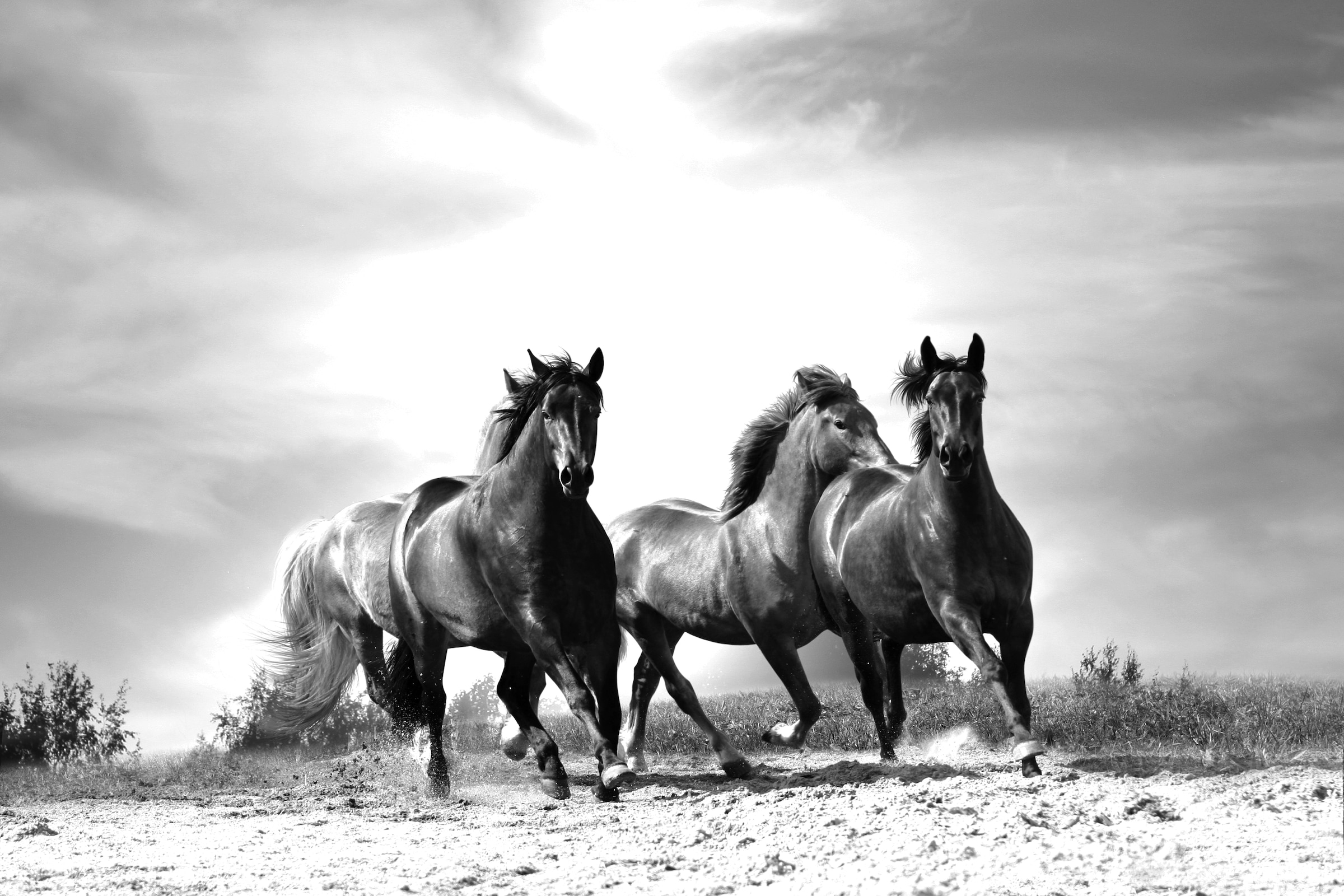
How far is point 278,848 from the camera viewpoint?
269 inches

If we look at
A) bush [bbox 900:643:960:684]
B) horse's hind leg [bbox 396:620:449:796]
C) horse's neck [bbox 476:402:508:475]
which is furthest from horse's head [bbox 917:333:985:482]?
bush [bbox 900:643:960:684]

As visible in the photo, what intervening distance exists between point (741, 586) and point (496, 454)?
6.41ft

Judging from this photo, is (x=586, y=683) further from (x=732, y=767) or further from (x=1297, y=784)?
(x=1297, y=784)

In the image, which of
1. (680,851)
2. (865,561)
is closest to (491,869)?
(680,851)

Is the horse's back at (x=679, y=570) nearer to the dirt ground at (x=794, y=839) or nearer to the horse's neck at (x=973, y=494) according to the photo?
the dirt ground at (x=794, y=839)

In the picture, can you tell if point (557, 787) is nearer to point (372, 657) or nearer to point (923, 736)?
point (372, 657)

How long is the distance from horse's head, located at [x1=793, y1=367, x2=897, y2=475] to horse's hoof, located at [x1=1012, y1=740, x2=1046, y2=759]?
257 cm

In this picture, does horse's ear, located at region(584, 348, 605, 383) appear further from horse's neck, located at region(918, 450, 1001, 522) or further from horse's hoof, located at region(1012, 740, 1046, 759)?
horse's hoof, located at region(1012, 740, 1046, 759)

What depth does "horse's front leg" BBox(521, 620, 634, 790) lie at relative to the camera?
7289mm

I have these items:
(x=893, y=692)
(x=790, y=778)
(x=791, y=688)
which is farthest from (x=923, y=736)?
(x=790, y=778)

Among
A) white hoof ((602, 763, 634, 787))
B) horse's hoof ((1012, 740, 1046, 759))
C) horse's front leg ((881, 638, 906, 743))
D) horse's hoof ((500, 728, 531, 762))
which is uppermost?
horse's front leg ((881, 638, 906, 743))

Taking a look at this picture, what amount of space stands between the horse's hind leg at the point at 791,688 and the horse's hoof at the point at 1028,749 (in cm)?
187

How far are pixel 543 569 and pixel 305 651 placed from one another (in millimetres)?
5190

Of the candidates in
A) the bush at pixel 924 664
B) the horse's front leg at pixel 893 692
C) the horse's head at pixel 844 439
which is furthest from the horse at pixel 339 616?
the bush at pixel 924 664
